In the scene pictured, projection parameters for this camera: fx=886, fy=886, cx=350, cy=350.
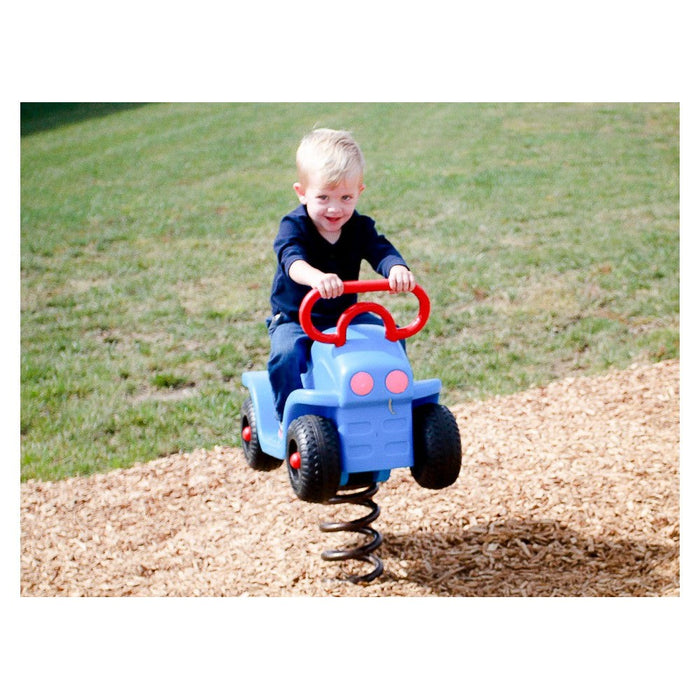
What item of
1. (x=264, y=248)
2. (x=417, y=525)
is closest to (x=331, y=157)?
(x=417, y=525)

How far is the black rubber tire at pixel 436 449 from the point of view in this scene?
135 inches

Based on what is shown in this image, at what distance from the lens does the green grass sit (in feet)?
23.5

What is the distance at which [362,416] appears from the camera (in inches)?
133

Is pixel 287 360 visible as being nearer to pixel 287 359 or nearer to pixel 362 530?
pixel 287 359

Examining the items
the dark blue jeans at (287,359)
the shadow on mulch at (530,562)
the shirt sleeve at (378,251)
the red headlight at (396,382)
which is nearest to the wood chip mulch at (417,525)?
the shadow on mulch at (530,562)

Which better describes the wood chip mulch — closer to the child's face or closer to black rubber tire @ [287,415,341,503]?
black rubber tire @ [287,415,341,503]

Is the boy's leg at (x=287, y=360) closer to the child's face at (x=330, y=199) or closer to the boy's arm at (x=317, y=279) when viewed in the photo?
the boy's arm at (x=317, y=279)

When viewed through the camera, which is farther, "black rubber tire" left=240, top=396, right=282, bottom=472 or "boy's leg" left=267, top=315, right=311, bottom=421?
"black rubber tire" left=240, top=396, right=282, bottom=472

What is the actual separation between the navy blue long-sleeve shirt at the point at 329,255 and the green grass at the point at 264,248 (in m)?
2.68

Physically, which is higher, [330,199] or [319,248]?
[330,199]

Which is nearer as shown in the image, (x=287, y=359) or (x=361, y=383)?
(x=361, y=383)

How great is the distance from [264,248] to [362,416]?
6806mm

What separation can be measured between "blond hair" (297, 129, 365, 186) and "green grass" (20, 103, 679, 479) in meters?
3.11

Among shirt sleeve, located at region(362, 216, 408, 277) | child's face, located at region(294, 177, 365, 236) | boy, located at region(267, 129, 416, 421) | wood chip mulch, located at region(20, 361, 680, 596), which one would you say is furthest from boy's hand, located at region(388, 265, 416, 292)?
wood chip mulch, located at region(20, 361, 680, 596)
